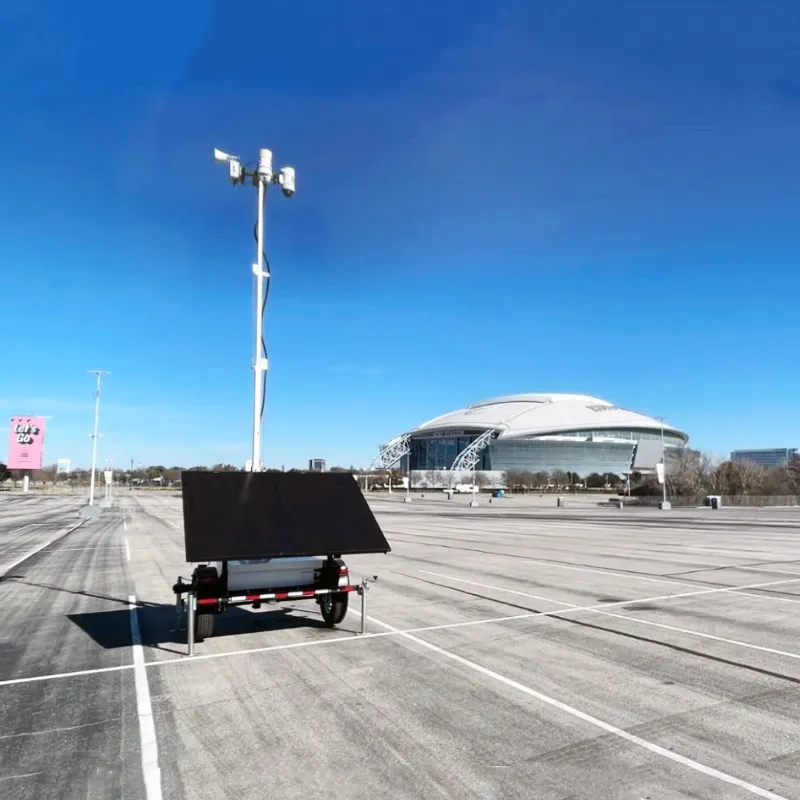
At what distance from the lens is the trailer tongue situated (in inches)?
306

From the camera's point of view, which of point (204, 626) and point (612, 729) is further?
point (204, 626)

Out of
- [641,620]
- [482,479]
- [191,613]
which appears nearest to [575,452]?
[482,479]

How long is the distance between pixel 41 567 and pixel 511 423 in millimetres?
154005

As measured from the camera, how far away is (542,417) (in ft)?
554

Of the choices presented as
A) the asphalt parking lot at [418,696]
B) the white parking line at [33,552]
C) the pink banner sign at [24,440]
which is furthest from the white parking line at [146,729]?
the pink banner sign at [24,440]

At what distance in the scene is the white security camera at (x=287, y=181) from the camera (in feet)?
32.2

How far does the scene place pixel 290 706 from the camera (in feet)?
19.7

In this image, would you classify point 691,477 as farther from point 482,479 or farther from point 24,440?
point 24,440

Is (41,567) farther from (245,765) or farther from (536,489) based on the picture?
(536,489)

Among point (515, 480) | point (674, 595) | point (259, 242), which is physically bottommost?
point (674, 595)

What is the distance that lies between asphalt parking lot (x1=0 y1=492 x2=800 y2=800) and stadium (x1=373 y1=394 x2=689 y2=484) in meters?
147

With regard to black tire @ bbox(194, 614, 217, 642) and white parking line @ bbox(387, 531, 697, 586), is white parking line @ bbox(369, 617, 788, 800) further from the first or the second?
white parking line @ bbox(387, 531, 697, 586)

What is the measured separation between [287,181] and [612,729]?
853cm

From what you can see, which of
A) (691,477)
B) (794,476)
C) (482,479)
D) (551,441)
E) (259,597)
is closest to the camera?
(259,597)
